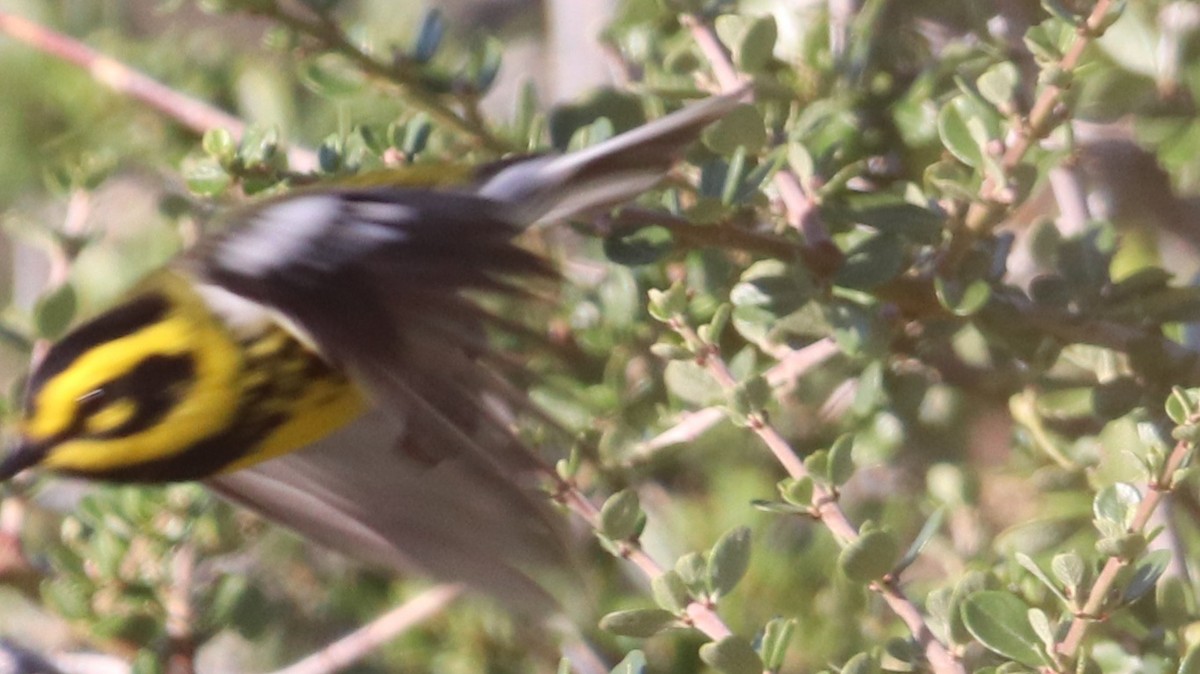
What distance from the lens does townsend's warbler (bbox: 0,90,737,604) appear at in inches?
32.1

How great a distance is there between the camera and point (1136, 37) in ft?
3.20

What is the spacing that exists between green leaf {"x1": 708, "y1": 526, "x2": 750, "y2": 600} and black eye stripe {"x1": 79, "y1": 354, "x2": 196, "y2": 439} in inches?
17.1

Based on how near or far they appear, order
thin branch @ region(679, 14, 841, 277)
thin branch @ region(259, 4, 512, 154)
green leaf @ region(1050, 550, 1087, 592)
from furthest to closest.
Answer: thin branch @ region(259, 4, 512, 154)
thin branch @ region(679, 14, 841, 277)
green leaf @ region(1050, 550, 1087, 592)

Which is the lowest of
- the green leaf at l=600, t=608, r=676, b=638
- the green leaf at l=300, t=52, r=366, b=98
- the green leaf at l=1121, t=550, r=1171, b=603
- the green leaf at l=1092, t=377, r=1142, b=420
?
the green leaf at l=1092, t=377, r=1142, b=420

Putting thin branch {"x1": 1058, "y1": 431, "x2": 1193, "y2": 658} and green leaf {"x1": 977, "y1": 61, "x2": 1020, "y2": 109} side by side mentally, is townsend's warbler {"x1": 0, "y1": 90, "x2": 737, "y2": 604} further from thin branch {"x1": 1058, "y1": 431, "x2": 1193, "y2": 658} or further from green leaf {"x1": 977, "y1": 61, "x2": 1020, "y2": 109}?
thin branch {"x1": 1058, "y1": 431, "x2": 1193, "y2": 658}

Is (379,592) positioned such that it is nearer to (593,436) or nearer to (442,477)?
(442,477)

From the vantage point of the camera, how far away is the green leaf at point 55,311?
1.11 metres

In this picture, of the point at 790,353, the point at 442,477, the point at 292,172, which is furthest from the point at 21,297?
the point at 790,353

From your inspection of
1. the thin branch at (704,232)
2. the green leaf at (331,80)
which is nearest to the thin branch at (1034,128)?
the thin branch at (704,232)

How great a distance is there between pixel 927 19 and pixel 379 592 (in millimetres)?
692

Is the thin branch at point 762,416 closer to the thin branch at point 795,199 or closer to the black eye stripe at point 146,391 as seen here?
the thin branch at point 795,199

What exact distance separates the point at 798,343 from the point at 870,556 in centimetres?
39

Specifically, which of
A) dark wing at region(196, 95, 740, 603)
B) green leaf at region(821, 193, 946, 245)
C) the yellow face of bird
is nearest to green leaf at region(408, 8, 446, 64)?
dark wing at region(196, 95, 740, 603)

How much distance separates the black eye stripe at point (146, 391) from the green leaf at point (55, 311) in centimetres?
16
